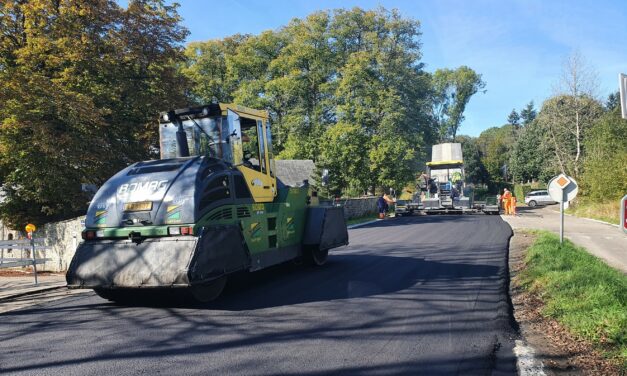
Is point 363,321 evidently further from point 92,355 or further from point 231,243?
point 92,355

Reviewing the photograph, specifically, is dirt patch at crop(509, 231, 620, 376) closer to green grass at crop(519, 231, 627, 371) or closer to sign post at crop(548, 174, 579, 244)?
green grass at crop(519, 231, 627, 371)

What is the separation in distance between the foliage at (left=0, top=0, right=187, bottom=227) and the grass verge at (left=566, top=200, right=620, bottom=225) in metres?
22.1

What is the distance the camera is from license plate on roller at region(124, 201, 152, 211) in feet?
23.7

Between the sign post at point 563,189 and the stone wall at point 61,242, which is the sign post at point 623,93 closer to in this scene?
the sign post at point 563,189

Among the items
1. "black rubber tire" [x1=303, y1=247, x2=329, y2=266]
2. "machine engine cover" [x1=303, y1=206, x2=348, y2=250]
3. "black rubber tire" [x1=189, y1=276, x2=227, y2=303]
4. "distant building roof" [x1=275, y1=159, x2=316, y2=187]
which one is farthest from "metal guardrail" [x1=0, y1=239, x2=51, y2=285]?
"distant building roof" [x1=275, y1=159, x2=316, y2=187]

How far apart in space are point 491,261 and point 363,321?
642 cm

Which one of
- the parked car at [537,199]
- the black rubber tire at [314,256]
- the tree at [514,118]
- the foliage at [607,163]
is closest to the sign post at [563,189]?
the black rubber tire at [314,256]

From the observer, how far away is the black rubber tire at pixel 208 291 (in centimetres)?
720

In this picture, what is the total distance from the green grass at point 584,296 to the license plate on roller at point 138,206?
5.71 meters

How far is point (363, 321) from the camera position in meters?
6.26

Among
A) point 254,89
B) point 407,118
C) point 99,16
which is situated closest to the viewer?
point 99,16

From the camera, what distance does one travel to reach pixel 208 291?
24.3 ft

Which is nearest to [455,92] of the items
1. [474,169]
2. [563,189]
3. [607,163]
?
[474,169]

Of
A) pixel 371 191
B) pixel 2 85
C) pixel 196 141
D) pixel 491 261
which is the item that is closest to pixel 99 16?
pixel 2 85
